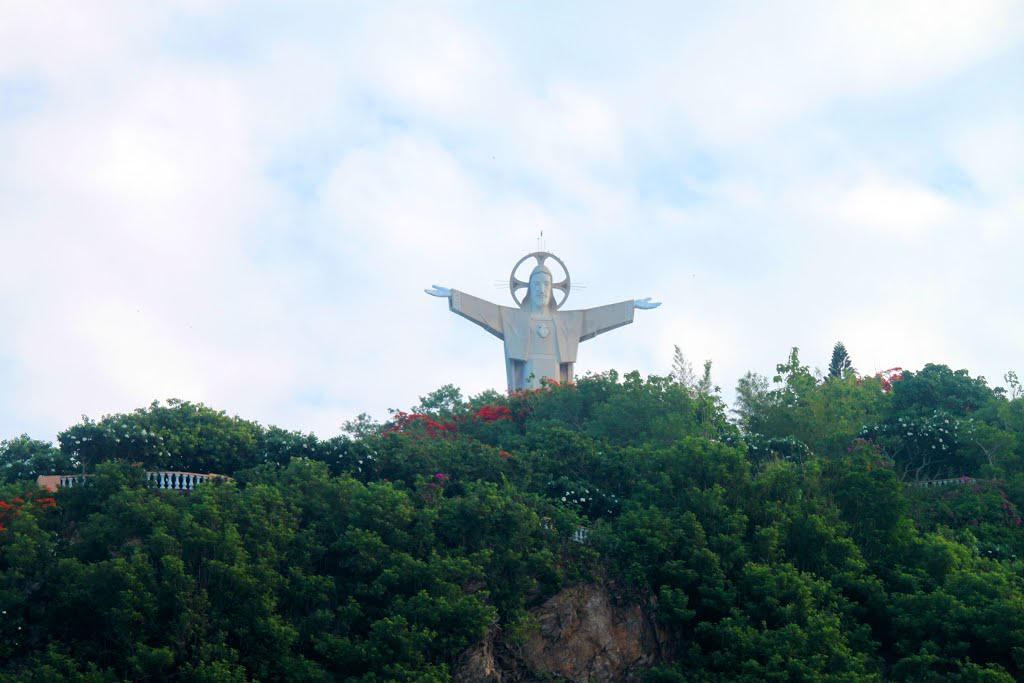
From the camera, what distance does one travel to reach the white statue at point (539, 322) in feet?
136

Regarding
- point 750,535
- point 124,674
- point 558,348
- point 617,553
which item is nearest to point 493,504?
point 617,553

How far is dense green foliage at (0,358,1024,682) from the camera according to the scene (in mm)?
22188

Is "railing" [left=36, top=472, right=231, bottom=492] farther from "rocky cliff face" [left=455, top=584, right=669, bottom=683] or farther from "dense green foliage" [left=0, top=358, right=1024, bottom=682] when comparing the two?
"rocky cliff face" [left=455, top=584, right=669, bottom=683]

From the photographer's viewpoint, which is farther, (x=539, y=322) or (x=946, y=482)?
(x=539, y=322)

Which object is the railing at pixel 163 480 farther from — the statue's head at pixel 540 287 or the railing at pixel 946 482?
the statue's head at pixel 540 287

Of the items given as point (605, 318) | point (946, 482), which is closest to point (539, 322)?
point (605, 318)

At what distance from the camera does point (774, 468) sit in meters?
26.7

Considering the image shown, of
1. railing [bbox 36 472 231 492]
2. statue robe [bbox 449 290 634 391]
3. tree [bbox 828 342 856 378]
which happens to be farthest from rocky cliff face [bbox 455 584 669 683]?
tree [bbox 828 342 856 378]

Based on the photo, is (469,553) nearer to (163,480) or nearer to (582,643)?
(582,643)

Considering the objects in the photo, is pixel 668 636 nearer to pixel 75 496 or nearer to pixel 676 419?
pixel 676 419

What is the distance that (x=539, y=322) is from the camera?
137 ft

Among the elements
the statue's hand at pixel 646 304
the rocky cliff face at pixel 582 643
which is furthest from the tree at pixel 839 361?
the rocky cliff face at pixel 582 643

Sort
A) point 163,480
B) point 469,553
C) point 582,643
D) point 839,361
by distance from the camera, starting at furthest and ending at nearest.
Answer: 1. point 839,361
2. point 163,480
3. point 469,553
4. point 582,643

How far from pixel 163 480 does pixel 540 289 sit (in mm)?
17259
